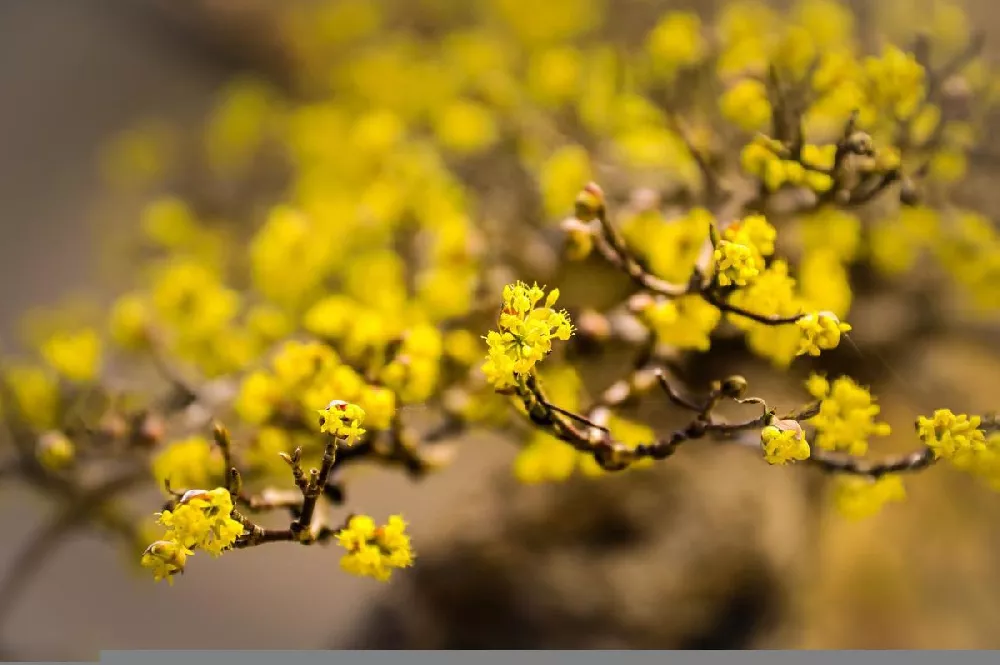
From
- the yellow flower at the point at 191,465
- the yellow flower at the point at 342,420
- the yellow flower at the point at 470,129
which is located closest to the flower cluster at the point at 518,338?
the yellow flower at the point at 342,420

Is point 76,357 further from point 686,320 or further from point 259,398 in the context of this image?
point 686,320

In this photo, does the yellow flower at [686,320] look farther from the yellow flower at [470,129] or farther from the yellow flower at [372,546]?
the yellow flower at [470,129]

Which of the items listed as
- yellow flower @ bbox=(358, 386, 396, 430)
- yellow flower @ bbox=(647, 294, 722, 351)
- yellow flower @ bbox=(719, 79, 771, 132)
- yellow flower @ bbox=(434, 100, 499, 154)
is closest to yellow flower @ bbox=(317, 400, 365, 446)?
yellow flower @ bbox=(358, 386, 396, 430)

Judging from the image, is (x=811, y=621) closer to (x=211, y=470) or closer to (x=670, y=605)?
(x=670, y=605)

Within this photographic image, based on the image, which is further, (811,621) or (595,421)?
(811,621)

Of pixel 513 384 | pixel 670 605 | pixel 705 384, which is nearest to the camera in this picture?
pixel 513 384

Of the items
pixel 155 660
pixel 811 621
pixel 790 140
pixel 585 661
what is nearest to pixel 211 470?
pixel 155 660

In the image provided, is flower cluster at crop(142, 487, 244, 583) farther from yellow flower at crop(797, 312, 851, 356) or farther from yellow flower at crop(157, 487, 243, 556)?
yellow flower at crop(797, 312, 851, 356)

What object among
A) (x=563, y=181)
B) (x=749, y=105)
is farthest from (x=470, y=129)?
(x=749, y=105)
